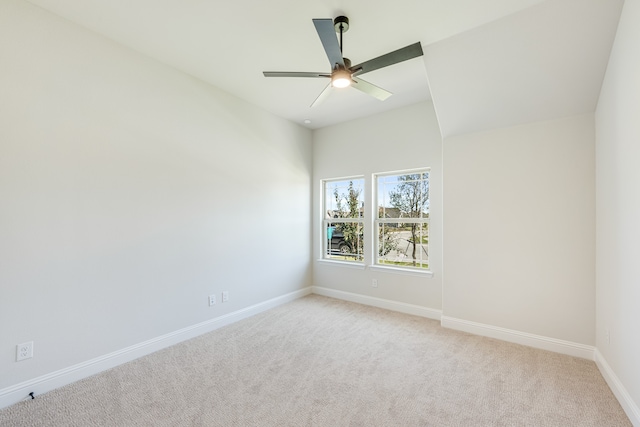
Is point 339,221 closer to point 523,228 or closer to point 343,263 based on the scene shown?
point 343,263

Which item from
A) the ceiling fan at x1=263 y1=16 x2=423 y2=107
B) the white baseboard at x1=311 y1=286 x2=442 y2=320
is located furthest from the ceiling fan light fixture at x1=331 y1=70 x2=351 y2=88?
the white baseboard at x1=311 y1=286 x2=442 y2=320

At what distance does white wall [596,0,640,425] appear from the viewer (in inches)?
68.7

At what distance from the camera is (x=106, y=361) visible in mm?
2465

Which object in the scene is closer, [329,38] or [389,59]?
[329,38]

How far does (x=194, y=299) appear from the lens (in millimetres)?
3174

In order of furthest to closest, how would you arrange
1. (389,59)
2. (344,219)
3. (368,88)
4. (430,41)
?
(344,219), (368,88), (430,41), (389,59)

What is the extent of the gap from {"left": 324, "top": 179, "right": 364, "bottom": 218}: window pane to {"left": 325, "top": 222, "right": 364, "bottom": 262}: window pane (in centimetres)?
17

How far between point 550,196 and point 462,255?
3.38 ft

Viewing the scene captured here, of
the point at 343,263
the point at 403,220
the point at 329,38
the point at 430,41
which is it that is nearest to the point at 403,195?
the point at 403,220

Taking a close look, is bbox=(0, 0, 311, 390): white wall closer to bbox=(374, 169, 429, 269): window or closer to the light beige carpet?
the light beige carpet

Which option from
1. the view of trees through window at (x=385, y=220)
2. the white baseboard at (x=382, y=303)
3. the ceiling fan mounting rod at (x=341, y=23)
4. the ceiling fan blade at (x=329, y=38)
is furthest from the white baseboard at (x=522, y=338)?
the ceiling fan mounting rod at (x=341, y=23)

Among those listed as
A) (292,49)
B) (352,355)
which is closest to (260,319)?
(352,355)

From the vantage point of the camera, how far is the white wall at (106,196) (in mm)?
2070

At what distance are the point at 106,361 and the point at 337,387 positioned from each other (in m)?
2.01
